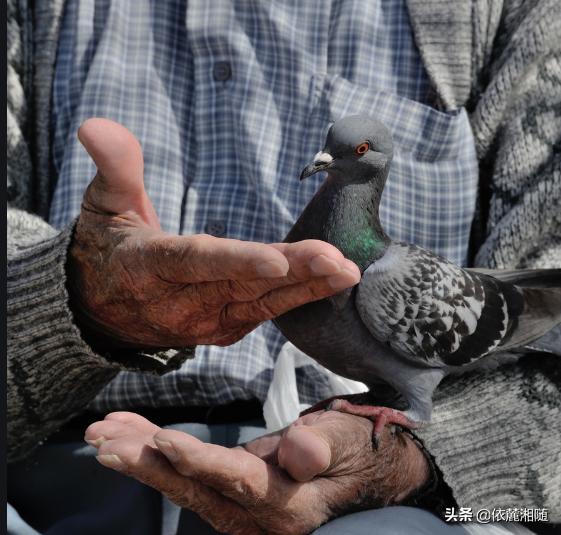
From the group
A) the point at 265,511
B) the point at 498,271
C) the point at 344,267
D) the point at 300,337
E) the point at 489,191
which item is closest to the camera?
the point at 344,267

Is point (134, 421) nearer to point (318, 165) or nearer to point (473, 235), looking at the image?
point (318, 165)

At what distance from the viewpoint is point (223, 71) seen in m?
1.64

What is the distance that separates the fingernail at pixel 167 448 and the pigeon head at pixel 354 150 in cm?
44

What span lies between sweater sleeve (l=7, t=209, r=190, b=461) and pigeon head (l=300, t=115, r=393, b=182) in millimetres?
405

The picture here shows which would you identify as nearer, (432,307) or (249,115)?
(432,307)

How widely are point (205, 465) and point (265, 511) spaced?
15cm

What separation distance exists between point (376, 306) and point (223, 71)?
774mm

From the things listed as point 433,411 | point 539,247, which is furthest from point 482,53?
point 433,411

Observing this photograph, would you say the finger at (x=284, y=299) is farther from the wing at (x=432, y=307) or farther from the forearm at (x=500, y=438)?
the forearm at (x=500, y=438)

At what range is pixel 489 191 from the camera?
1646 millimetres

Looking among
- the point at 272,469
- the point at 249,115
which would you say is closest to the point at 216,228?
the point at 249,115

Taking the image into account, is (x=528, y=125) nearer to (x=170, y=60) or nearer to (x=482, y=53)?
(x=482, y=53)

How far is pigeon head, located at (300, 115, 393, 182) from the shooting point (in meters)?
1.12

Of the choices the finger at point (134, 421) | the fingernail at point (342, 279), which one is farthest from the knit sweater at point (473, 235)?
the fingernail at point (342, 279)
